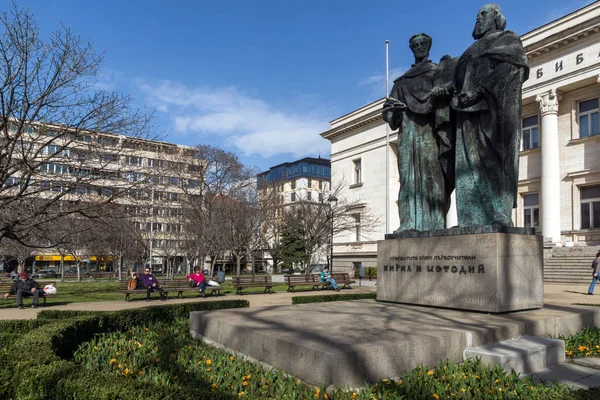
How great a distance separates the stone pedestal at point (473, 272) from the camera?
22.7ft

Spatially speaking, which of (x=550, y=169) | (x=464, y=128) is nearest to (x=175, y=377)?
(x=464, y=128)

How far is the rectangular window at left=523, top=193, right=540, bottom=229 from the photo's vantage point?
103ft

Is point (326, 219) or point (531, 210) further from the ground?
point (531, 210)

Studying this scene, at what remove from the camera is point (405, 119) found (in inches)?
349

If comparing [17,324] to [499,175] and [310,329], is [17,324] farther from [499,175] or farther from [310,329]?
[499,175]

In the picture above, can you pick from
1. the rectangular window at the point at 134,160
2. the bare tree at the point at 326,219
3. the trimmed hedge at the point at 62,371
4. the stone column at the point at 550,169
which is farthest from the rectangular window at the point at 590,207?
the trimmed hedge at the point at 62,371

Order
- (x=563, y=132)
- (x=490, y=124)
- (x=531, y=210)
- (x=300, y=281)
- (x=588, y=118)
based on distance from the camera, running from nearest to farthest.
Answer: (x=490, y=124)
(x=300, y=281)
(x=588, y=118)
(x=563, y=132)
(x=531, y=210)

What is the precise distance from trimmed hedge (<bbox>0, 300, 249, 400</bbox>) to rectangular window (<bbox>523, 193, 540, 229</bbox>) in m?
29.5

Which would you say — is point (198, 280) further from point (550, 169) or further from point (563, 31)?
point (563, 31)

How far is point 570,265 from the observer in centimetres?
2498

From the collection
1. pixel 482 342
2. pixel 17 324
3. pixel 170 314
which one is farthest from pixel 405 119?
pixel 17 324

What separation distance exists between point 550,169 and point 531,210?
4.26 m

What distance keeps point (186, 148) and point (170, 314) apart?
31.2 meters

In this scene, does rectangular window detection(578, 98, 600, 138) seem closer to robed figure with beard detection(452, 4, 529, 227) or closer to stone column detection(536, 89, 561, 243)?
stone column detection(536, 89, 561, 243)
